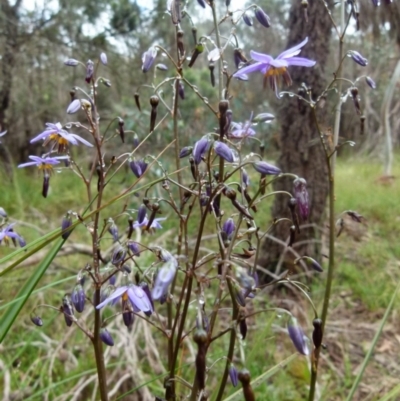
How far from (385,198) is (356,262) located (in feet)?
4.70

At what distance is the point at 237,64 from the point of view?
797 mm

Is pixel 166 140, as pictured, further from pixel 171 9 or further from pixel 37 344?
pixel 171 9

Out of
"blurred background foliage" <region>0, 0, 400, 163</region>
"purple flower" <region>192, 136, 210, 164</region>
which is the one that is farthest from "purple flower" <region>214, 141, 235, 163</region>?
"blurred background foliage" <region>0, 0, 400, 163</region>

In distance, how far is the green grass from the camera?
1.52m

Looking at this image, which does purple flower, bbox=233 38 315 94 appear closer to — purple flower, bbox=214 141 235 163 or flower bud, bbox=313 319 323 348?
purple flower, bbox=214 141 235 163

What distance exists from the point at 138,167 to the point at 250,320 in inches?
57.8

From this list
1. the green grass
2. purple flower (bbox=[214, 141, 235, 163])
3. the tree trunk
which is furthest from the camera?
the tree trunk

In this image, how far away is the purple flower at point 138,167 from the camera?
0.78 m

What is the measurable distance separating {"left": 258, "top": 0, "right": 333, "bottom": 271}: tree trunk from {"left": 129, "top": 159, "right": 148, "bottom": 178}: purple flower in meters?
1.60

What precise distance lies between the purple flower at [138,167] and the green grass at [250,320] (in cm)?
28

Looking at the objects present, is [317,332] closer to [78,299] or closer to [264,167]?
[264,167]

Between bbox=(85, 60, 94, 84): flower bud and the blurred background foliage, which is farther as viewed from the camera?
the blurred background foliage

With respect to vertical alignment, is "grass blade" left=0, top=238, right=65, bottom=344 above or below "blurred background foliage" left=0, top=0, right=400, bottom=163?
below

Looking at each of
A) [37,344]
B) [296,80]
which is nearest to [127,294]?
[37,344]
